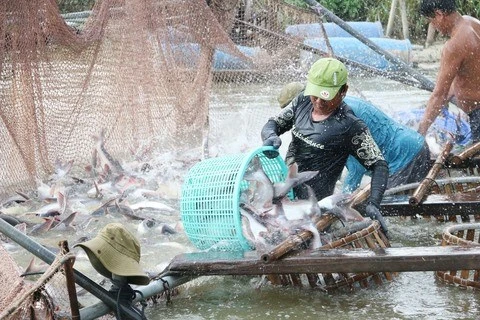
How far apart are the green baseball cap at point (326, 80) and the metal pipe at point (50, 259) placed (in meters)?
1.99

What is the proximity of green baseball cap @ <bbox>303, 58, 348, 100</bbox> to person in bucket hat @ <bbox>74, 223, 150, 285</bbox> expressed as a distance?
1739 mm

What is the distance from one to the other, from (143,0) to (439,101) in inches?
114

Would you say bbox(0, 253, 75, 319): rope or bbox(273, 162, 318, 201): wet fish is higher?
bbox(0, 253, 75, 319): rope

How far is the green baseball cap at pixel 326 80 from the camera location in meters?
5.43

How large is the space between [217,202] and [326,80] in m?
1.05

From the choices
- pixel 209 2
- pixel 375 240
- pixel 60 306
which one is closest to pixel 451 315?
pixel 375 240

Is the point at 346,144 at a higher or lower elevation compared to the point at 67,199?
higher

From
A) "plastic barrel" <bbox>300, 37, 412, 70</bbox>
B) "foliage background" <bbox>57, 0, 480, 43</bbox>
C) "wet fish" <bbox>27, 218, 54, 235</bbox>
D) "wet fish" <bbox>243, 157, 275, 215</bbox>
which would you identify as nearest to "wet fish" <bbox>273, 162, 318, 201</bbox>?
"wet fish" <bbox>243, 157, 275, 215</bbox>

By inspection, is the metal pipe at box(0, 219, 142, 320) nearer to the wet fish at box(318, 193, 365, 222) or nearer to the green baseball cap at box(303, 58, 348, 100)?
the wet fish at box(318, 193, 365, 222)

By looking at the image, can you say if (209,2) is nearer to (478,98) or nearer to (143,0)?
(143,0)

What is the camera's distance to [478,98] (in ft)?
26.1

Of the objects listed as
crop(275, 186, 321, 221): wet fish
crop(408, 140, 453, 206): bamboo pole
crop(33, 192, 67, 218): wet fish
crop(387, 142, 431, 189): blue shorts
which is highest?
crop(275, 186, 321, 221): wet fish

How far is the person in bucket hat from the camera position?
4180 mm

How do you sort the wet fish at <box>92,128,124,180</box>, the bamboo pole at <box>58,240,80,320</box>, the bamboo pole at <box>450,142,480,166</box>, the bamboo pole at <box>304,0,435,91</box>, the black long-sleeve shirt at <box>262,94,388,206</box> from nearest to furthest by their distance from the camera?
1. the bamboo pole at <box>58,240,80,320</box>
2. the black long-sleeve shirt at <box>262,94,388,206</box>
3. the bamboo pole at <box>450,142,480,166</box>
4. the wet fish at <box>92,128,124,180</box>
5. the bamboo pole at <box>304,0,435,91</box>
